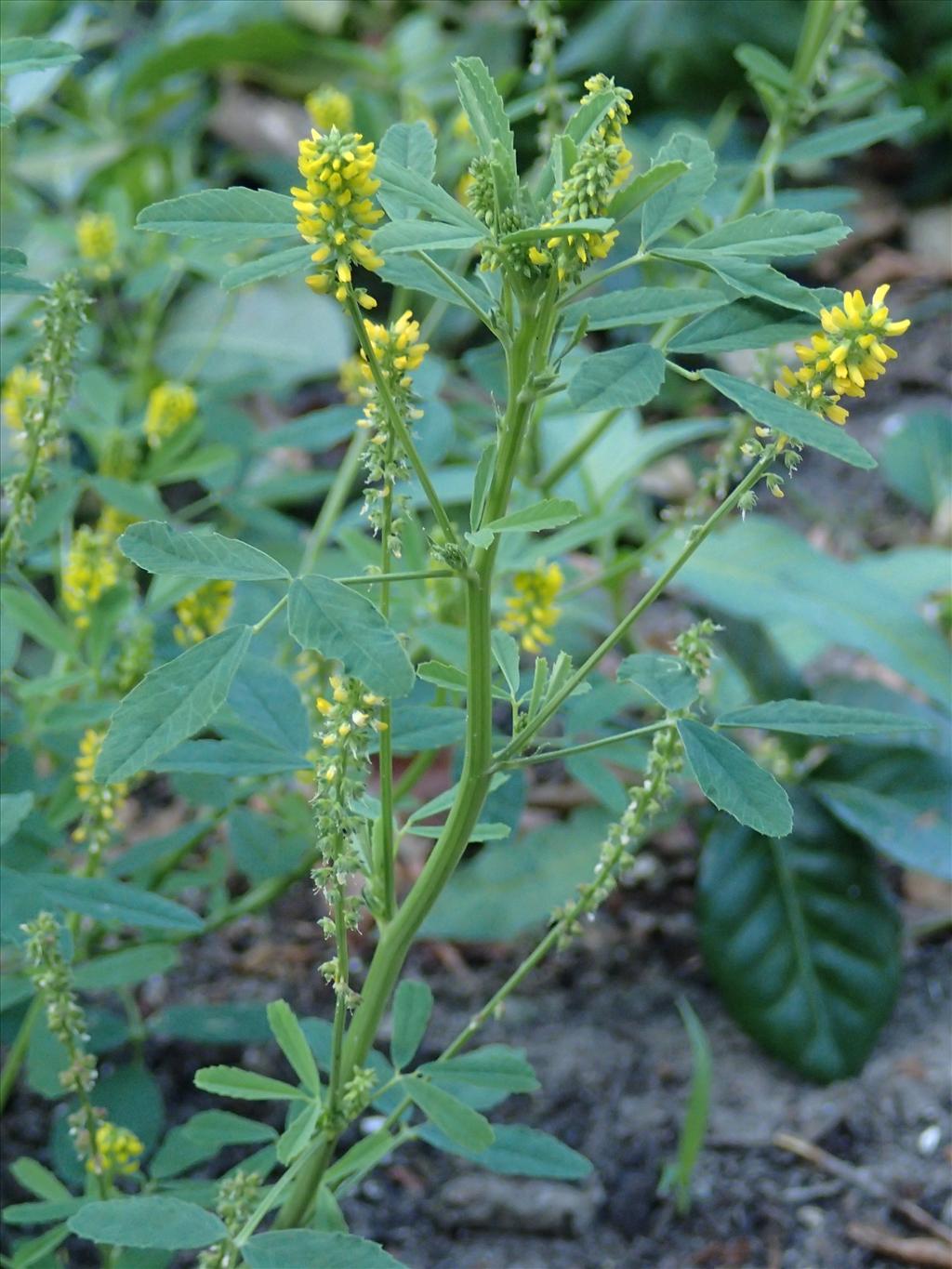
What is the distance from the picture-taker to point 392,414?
2.56 feet

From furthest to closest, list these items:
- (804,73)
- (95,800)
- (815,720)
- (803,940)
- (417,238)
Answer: (803,940) → (804,73) → (95,800) → (815,720) → (417,238)

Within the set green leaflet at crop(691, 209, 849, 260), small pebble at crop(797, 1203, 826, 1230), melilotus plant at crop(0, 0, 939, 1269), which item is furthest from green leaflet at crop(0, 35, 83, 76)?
small pebble at crop(797, 1203, 826, 1230)

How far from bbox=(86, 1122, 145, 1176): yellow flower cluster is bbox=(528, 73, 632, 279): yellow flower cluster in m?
0.72

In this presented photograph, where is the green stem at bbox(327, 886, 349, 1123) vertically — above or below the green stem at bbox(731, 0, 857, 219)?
below

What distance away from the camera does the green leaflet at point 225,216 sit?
30.0 inches

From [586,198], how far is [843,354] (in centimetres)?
17

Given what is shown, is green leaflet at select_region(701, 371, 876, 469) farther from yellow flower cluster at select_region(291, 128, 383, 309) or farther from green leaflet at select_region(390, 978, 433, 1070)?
green leaflet at select_region(390, 978, 433, 1070)

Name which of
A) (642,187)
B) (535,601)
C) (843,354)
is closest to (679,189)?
(642,187)

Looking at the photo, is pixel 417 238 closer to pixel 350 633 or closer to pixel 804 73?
pixel 350 633

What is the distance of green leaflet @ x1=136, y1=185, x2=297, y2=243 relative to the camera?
2.50ft

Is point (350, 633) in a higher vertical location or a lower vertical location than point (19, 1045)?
higher

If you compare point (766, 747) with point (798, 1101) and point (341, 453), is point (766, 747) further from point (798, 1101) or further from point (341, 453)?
point (341, 453)

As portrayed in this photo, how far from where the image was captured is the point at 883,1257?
1.37 metres

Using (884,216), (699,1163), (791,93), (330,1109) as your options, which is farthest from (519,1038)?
(884,216)
